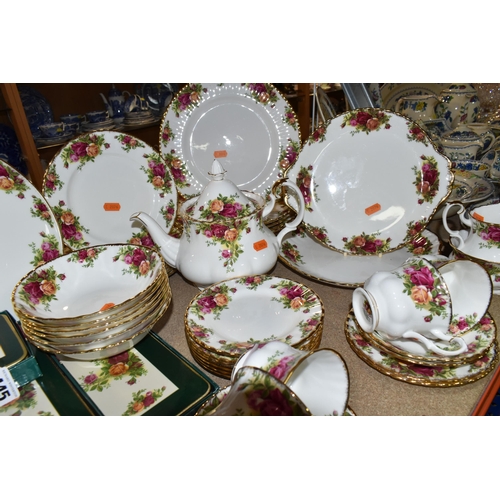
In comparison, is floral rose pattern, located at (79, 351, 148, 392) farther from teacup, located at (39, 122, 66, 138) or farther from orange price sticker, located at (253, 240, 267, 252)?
teacup, located at (39, 122, 66, 138)

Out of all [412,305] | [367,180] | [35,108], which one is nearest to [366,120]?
[367,180]

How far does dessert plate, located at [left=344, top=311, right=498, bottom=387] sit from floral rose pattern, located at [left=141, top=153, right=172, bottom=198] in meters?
0.68

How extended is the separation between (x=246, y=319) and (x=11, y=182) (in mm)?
651

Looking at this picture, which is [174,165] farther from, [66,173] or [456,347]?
[456,347]

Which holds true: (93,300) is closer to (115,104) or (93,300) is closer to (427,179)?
(427,179)

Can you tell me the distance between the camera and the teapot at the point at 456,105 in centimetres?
156

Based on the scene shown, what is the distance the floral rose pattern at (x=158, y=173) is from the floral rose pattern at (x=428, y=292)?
0.71m

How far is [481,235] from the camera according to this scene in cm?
102

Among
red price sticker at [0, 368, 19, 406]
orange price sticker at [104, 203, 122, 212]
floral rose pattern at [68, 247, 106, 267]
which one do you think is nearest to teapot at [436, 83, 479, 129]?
orange price sticker at [104, 203, 122, 212]

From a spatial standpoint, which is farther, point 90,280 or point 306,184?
point 306,184

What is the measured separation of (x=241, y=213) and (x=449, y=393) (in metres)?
0.57

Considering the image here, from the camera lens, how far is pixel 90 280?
95cm

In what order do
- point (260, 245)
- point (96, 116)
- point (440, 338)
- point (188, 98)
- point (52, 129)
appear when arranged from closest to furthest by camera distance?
point (440, 338), point (260, 245), point (188, 98), point (52, 129), point (96, 116)

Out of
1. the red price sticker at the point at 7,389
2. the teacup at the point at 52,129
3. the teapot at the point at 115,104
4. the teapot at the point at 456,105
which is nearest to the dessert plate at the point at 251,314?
the red price sticker at the point at 7,389
